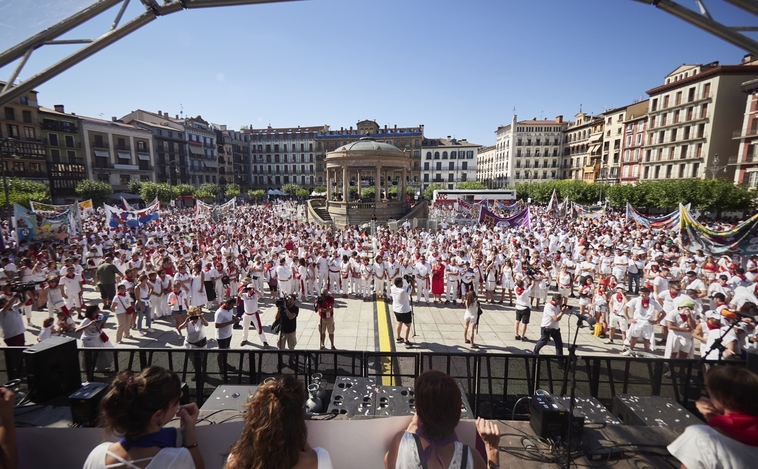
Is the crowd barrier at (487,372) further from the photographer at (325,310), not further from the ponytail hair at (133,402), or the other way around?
the ponytail hair at (133,402)

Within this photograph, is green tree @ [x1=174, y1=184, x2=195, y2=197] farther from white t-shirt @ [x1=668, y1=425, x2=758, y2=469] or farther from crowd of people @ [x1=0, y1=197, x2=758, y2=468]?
white t-shirt @ [x1=668, y1=425, x2=758, y2=469]

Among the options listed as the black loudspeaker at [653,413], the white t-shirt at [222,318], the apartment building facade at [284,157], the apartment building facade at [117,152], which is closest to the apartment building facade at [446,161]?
the apartment building facade at [284,157]

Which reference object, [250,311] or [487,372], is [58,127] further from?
[487,372]

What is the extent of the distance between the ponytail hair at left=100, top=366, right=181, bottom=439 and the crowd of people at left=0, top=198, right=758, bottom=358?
5.18 meters

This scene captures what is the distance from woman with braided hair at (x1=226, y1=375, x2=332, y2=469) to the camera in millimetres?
1794

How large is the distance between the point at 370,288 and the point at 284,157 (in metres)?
79.2

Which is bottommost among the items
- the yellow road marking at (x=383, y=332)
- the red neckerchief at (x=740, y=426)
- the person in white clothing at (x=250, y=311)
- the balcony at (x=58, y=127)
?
the yellow road marking at (x=383, y=332)

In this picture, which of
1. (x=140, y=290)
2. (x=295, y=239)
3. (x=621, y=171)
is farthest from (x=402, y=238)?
(x=621, y=171)

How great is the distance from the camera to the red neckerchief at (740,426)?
216 centimetres

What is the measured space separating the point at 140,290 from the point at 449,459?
979 centimetres

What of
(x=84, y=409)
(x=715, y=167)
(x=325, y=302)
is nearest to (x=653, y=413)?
(x=325, y=302)

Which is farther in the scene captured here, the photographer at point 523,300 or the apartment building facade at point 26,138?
the apartment building facade at point 26,138

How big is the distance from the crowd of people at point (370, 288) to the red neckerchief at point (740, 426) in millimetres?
4672

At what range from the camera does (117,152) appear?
174ft
